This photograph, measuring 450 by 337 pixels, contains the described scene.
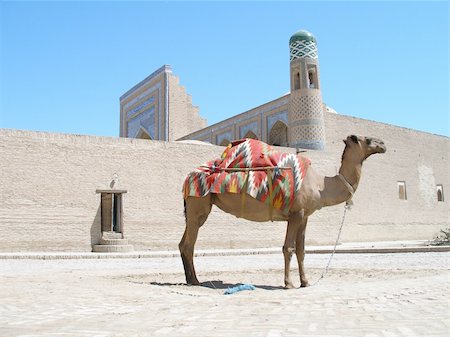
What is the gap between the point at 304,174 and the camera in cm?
643

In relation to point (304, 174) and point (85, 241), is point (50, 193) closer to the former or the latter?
point (85, 241)

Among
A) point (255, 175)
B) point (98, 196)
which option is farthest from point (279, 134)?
point (255, 175)

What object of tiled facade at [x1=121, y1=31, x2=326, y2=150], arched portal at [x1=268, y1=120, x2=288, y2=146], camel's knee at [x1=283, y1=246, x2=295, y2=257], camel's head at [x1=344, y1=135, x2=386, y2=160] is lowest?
camel's knee at [x1=283, y1=246, x2=295, y2=257]

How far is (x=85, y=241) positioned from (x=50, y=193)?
6.47ft

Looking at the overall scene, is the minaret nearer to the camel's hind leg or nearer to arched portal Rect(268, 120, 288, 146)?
arched portal Rect(268, 120, 288, 146)

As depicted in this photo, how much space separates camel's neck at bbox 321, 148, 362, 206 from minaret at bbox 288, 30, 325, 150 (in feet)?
51.8

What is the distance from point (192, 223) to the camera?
6855mm

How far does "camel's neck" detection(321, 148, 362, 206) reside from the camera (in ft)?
21.6

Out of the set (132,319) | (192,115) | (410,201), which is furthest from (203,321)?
(192,115)

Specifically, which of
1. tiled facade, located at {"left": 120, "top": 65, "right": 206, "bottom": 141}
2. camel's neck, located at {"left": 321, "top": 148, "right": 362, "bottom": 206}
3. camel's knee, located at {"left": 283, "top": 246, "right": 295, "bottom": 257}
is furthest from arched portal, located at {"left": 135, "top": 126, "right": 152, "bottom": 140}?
camel's knee, located at {"left": 283, "top": 246, "right": 295, "bottom": 257}

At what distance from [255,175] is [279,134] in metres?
20.9

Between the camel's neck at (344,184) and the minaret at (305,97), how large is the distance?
15.8 m

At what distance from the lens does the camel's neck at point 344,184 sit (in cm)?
657

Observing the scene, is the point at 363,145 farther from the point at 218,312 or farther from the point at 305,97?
the point at 305,97
